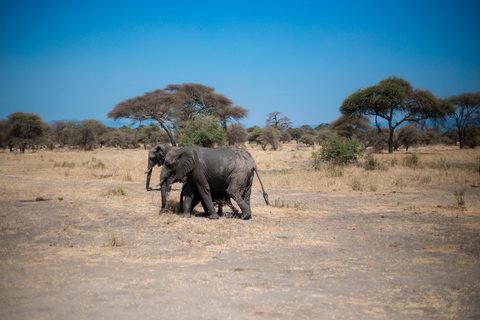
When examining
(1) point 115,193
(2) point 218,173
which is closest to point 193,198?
(2) point 218,173

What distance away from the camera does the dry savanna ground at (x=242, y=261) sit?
423 cm

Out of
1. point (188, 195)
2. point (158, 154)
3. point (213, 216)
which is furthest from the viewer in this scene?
point (158, 154)

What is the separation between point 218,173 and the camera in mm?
8977

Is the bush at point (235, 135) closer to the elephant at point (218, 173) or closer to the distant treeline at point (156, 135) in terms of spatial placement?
the distant treeline at point (156, 135)

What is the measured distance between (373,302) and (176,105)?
107 ft

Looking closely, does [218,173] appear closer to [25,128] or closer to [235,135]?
[235,135]

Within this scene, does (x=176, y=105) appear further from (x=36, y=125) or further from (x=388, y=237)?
(x=388, y=237)

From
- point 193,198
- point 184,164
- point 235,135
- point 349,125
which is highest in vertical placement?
point 349,125

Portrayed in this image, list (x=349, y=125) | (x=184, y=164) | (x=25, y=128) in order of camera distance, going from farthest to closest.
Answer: (x=349, y=125) < (x=25, y=128) < (x=184, y=164)

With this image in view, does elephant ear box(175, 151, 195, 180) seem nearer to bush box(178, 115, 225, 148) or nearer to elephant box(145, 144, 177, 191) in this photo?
elephant box(145, 144, 177, 191)

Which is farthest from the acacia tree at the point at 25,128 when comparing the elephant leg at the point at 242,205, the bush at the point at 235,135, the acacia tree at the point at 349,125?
the elephant leg at the point at 242,205

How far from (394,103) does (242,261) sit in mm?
34151

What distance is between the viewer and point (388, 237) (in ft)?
24.2

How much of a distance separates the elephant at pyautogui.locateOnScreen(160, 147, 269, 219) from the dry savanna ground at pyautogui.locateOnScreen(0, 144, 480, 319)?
0.65 m
